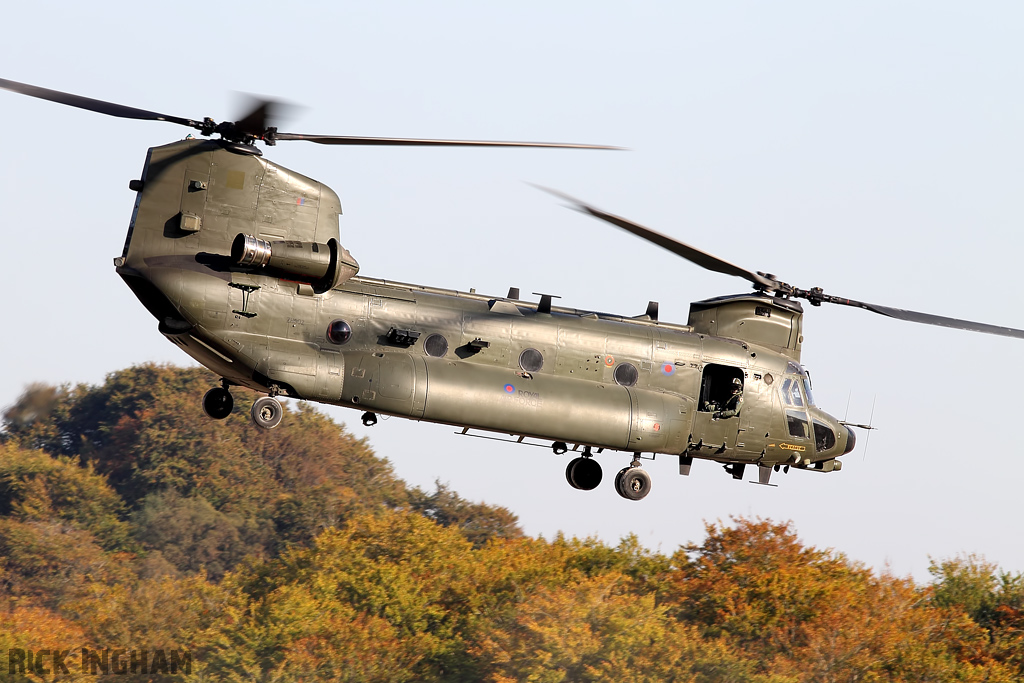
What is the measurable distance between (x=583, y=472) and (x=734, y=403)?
3422 millimetres

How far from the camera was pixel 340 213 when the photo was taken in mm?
22609

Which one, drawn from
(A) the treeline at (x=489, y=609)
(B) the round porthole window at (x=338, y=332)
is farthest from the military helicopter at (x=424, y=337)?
(A) the treeline at (x=489, y=609)

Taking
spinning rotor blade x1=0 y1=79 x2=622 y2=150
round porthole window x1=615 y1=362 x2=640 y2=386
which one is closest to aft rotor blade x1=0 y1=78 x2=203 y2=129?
spinning rotor blade x1=0 y1=79 x2=622 y2=150

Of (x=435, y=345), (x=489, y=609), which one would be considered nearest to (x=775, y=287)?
(x=435, y=345)

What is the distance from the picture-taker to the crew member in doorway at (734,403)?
2495cm

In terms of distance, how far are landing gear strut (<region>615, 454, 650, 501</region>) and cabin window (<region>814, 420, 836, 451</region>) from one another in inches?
159

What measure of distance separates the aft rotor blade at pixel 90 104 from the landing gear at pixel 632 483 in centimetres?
1077

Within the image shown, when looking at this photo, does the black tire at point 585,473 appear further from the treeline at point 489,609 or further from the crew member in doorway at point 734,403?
the treeline at point 489,609

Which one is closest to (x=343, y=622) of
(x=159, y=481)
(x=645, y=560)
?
(x=645, y=560)

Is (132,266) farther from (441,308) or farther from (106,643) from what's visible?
(106,643)

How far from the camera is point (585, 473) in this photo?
82.7ft

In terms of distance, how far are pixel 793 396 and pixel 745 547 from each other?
143 ft

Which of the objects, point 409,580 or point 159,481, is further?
point 159,481

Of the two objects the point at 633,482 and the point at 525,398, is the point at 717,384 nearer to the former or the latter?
the point at 633,482
